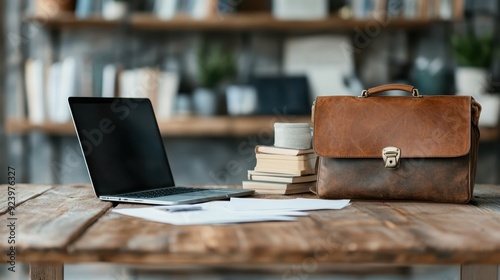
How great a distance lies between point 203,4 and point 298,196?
1.81 metres

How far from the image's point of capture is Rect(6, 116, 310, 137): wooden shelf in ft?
10.7

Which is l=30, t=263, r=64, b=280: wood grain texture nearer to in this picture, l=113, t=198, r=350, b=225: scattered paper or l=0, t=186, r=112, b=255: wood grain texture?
l=0, t=186, r=112, b=255: wood grain texture

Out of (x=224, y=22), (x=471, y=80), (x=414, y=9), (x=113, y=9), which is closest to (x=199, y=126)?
(x=224, y=22)

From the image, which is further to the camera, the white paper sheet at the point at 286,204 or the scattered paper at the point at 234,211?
the white paper sheet at the point at 286,204

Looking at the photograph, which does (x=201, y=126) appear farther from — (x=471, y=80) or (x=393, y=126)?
(x=393, y=126)

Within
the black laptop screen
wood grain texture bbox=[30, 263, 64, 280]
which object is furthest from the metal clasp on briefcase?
wood grain texture bbox=[30, 263, 64, 280]

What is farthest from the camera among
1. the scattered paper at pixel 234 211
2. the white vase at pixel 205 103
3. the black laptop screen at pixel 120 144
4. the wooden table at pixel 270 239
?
the white vase at pixel 205 103

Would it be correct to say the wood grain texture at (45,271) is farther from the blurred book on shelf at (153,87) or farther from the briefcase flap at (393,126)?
the blurred book on shelf at (153,87)

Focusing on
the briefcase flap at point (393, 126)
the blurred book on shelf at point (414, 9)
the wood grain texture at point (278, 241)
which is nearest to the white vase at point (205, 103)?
the blurred book on shelf at point (414, 9)

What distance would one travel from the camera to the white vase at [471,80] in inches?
129

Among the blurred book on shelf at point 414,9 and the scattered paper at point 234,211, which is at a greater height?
the blurred book on shelf at point 414,9

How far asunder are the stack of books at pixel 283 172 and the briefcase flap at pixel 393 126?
0.15 metres

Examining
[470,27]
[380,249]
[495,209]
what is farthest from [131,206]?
[470,27]

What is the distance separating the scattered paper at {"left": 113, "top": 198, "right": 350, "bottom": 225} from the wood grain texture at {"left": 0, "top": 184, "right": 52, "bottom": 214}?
25 cm
